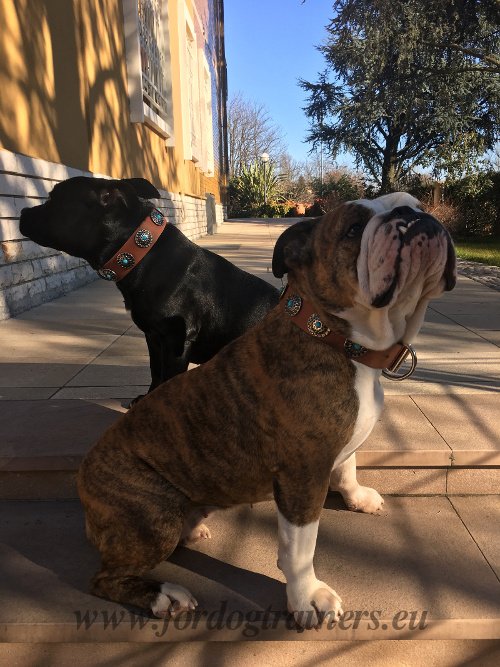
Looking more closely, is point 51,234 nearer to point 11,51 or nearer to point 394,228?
point 394,228

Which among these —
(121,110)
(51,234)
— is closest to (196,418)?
Result: (51,234)

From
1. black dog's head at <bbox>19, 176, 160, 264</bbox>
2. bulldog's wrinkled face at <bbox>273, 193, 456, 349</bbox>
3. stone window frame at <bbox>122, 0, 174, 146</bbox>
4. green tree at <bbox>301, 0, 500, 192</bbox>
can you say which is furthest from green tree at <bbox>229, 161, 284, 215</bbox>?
bulldog's wrinkled face at <bbox>273, 193, 456, 349</bbox>

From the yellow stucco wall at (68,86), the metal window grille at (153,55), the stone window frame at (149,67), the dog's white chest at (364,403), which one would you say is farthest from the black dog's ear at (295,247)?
the metal window grille at (153,55)

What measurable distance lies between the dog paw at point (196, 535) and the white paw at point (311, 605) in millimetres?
616

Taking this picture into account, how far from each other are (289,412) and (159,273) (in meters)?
1.54

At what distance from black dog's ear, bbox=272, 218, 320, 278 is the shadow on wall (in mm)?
5384

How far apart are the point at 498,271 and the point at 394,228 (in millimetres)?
10627

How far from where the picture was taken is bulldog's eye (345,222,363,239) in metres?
1.91

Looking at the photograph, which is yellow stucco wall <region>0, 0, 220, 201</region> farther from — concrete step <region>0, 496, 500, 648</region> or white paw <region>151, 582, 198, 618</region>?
white paw <region>151, 582, 198, 618</region>

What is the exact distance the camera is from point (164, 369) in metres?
3.26

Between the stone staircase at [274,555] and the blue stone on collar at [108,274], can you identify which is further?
the blue stone on collar at [108,274]

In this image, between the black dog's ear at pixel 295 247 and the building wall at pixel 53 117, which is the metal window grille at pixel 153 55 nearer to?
the building wall at pixel 53 117

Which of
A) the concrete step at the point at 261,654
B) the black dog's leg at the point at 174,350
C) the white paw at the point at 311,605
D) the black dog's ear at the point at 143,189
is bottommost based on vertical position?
the concrete step at the point at 261,654

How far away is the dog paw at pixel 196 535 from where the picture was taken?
250 cm
